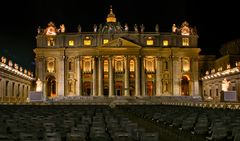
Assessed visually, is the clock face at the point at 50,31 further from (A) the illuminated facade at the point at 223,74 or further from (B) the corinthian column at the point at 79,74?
(A) the illuminated facade at the point at 223,74

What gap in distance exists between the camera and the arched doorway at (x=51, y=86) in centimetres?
12169

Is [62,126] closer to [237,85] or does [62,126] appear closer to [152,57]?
[237,85]

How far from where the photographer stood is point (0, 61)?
86.4m

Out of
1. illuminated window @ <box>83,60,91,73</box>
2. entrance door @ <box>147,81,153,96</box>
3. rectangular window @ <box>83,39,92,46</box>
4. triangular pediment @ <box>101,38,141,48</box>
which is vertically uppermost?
rectangular window @ <box>83,39,92,46</box>

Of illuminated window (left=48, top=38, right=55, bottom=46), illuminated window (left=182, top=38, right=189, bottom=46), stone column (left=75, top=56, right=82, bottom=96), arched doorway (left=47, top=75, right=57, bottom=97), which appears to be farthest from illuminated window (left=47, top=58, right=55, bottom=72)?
illuminated window (left=182, top=38, right=189, bottom=46)

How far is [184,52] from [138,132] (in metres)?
108

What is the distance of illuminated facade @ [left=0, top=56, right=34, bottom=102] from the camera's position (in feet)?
293

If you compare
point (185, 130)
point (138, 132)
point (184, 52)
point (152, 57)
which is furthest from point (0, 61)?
point (138, 132)

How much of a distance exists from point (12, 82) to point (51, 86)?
25.6 meters

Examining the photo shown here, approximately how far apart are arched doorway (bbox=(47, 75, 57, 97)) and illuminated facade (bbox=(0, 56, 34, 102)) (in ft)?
19.4

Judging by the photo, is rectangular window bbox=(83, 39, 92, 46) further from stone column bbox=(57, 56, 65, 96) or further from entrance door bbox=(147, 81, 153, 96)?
entrance door bbox=(147, 81, 153, 96)

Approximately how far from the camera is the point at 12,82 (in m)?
99.3

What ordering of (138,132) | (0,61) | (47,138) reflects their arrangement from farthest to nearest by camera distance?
(0,61) → (138,132) → (47,138)

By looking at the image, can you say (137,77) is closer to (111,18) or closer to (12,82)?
(111,18)
